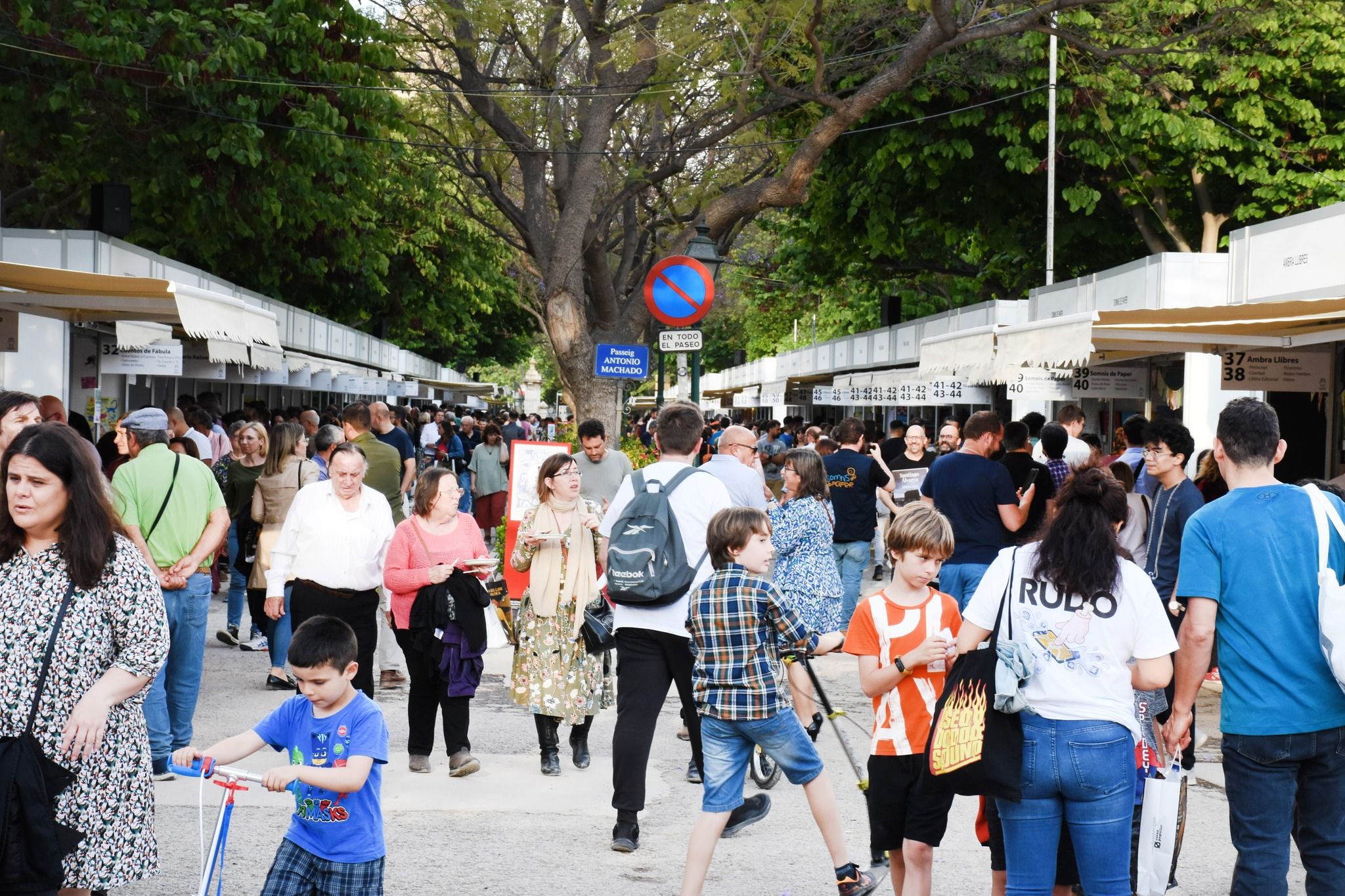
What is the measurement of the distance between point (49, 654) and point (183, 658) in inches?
126

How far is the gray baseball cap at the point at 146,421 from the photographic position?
684 cm

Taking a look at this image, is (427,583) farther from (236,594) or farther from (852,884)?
(236,594)

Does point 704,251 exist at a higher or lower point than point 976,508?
higher

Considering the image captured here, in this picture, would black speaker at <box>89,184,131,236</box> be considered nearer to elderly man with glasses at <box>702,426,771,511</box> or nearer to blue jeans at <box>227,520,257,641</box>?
blue jeans at <box>227,520,257,641</box>

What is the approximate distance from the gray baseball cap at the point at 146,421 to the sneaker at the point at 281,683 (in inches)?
109

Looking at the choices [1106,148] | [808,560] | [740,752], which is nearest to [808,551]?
[808,560]

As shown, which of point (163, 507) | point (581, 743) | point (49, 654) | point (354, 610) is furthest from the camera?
point (581, 743)

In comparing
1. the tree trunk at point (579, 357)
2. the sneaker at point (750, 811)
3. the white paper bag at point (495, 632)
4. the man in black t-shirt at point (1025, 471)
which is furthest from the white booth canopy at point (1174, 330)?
the tree trunk at point (579, 357)

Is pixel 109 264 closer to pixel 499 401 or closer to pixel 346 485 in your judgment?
pixel 346 485

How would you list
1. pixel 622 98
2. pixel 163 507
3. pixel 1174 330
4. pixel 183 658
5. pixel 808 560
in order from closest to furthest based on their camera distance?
pixel 163 507, pixel 183 658, pixel 808 560, pixel 1174 330, pixel 622 98

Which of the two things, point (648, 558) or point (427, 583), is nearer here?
point (648, 558)

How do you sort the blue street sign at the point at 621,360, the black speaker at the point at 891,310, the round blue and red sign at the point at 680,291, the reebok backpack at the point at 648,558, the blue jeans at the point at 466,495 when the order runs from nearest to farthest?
the reebok backpack at the point at 648,558 < the round blue and red sign at the point at 680,291 < the blue street sign at the point at 621,360 < the blue jeans at the point at 466,495 < the black speaker at the point at 891,310

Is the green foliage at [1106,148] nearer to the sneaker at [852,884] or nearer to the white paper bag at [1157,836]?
the sneaker at [852,884]

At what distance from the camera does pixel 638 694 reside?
237 inches
